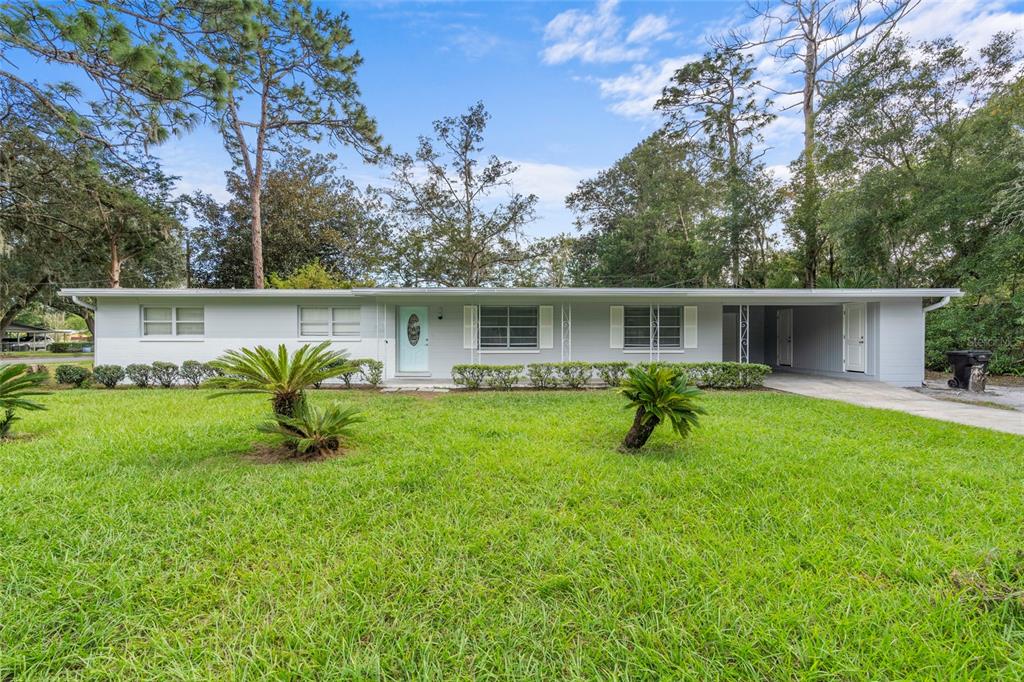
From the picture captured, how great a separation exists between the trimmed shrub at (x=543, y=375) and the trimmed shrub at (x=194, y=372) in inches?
298

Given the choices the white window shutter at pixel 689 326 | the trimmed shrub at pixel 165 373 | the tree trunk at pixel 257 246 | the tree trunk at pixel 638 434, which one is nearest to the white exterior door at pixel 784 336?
the white window shutter at pixel 689 326

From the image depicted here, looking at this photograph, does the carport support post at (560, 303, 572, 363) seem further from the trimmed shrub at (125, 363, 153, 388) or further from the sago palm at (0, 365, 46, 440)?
the trimmed shrub at (125, 363, 153, 388)

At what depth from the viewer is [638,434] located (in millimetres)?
4527

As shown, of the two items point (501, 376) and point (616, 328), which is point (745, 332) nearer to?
point (616, 328)

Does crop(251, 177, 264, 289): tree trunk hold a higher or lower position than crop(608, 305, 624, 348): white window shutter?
higher

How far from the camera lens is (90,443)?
15.5ft

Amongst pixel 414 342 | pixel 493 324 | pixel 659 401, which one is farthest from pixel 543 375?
pixel 659 401

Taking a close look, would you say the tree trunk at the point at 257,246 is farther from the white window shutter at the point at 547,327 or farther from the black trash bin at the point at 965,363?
the black trash bin at the point at 965,363

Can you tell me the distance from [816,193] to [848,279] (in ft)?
11.6

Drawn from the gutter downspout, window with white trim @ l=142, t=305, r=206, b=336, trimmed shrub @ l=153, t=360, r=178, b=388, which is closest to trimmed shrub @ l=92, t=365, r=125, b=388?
trimmed shrub @ l=153, t=360, r=178, b=388

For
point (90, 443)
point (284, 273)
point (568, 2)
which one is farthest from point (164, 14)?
point (284, 273)

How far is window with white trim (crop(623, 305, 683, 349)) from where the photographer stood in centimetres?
1152

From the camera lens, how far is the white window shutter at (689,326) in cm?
1138

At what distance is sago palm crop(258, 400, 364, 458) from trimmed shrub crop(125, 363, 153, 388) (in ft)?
26.6
